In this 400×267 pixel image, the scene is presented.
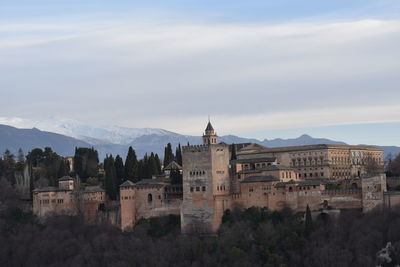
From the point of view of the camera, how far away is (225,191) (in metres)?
64.0

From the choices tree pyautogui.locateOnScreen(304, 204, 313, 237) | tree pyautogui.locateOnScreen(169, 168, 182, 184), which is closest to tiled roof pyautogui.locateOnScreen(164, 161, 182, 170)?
tree pyautogui.locateOnScreen(169, 168, 182, 184)

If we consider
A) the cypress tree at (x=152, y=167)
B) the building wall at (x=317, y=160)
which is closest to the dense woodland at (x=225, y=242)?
the cypress tree at (x=152, y=167)

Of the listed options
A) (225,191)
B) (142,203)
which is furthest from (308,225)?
(142,203)

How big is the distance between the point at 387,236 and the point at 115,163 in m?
28.3

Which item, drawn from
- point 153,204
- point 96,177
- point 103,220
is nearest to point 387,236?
point 153,204

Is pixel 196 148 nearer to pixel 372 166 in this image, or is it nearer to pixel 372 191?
pixel 372 191

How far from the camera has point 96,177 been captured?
80875 mm

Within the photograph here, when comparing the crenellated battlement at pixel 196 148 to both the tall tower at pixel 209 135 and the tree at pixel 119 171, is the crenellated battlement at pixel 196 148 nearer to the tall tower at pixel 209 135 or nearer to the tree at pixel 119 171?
the tall tower at pixel 209 135

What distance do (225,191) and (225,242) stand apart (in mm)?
5627

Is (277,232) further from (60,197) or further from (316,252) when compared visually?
(60,197)

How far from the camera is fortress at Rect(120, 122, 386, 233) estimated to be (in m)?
60.1

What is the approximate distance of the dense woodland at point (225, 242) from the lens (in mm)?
55531

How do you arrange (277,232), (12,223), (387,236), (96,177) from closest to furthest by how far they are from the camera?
(387,236)
(277,232)
(12,223)
(96,177)

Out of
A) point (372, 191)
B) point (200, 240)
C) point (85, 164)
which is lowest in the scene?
point (200, 240)
